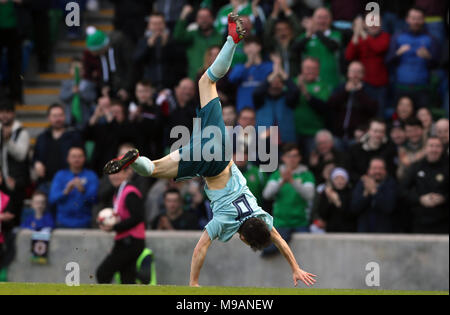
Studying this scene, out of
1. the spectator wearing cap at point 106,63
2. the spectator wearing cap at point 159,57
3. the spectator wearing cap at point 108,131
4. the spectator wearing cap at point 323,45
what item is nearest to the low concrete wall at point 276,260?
the spectator wearing cap at point 108,131

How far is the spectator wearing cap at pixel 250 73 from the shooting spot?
15.6 metres

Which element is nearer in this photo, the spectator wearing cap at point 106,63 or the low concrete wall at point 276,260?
the low concrete wall at point 276,260

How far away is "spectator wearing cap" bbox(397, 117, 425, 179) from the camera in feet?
47.8

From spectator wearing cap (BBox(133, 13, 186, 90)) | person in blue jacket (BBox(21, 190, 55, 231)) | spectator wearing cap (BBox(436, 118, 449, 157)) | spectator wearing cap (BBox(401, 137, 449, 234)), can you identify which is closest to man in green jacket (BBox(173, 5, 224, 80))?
spectator wearing cap (BBox(133, 13, 186, 90))

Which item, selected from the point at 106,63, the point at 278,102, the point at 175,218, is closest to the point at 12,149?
the point at 106,63

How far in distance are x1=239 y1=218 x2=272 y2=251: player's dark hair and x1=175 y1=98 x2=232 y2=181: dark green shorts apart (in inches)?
24.9

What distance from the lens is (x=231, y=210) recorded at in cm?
1106

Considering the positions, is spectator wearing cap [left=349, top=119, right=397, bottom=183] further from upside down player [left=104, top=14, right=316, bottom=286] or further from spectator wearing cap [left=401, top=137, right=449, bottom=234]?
upside down player [left=104, top=14, right=316, bottom=286]

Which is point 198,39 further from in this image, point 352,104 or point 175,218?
point 175,218

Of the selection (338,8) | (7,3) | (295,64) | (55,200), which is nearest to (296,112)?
(295,64)

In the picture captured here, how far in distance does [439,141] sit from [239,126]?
2.74 m

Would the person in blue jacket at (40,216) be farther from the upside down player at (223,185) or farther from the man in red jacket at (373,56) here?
the man in red jacket at (373,56)

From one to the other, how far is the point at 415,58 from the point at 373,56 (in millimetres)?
617

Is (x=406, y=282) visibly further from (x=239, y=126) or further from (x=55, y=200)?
(x=55, y=200)
